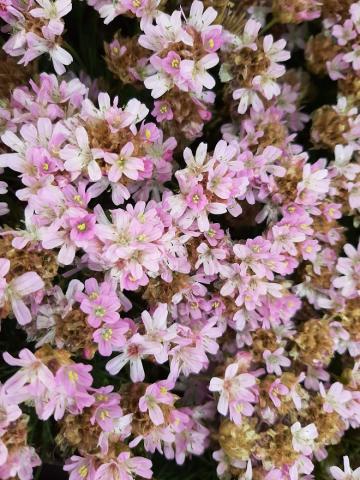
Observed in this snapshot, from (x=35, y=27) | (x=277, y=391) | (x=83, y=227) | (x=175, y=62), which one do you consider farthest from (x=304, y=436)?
(x=35, y=27)

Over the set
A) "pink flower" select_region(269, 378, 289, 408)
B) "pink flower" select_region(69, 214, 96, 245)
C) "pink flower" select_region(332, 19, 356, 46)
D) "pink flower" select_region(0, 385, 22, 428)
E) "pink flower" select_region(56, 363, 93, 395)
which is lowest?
"pink flower" select_region(269, 378, 289, 408)

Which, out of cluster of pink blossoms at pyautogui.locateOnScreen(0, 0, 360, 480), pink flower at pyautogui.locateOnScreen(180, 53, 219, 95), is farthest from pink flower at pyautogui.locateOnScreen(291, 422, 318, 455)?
pink flower at pyautogui.locateOnScreen(180, 53, 219, 95)

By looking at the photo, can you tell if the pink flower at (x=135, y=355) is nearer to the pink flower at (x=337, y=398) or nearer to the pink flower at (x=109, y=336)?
the pink flower at (x=109, y=336)

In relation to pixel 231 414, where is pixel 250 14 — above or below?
above

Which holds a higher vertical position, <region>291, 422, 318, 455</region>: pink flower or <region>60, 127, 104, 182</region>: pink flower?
<region>60, 127, 104, 182</region>: pink flower

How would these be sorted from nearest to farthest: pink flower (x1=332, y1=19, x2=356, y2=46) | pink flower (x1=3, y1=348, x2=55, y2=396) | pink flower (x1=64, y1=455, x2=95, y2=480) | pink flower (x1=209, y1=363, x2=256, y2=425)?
pink flower (x1=3, y1=348, x2=55, y2=396) < pink flower (x1=64, y1=455, x2=95, y2=480) < pink flower (x1=209, y1=363, x2=256, y2=425) < pink flower (x1=332, y1=19, x2=356, y2=46)

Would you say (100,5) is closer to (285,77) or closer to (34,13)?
(34,13)

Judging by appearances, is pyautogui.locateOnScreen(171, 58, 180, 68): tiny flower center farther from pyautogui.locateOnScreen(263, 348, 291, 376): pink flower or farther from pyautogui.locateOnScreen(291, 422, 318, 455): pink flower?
pyautogui.locateOnScreen(291, 422, 318, 455): pink flower

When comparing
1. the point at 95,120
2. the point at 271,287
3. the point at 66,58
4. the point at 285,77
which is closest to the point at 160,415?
the point at 271,287

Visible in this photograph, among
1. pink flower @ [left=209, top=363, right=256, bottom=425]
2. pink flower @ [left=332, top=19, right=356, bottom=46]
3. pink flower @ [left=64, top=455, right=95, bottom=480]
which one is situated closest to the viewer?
pink flower @ [left=64, top=455, right=95, bottom=480]
